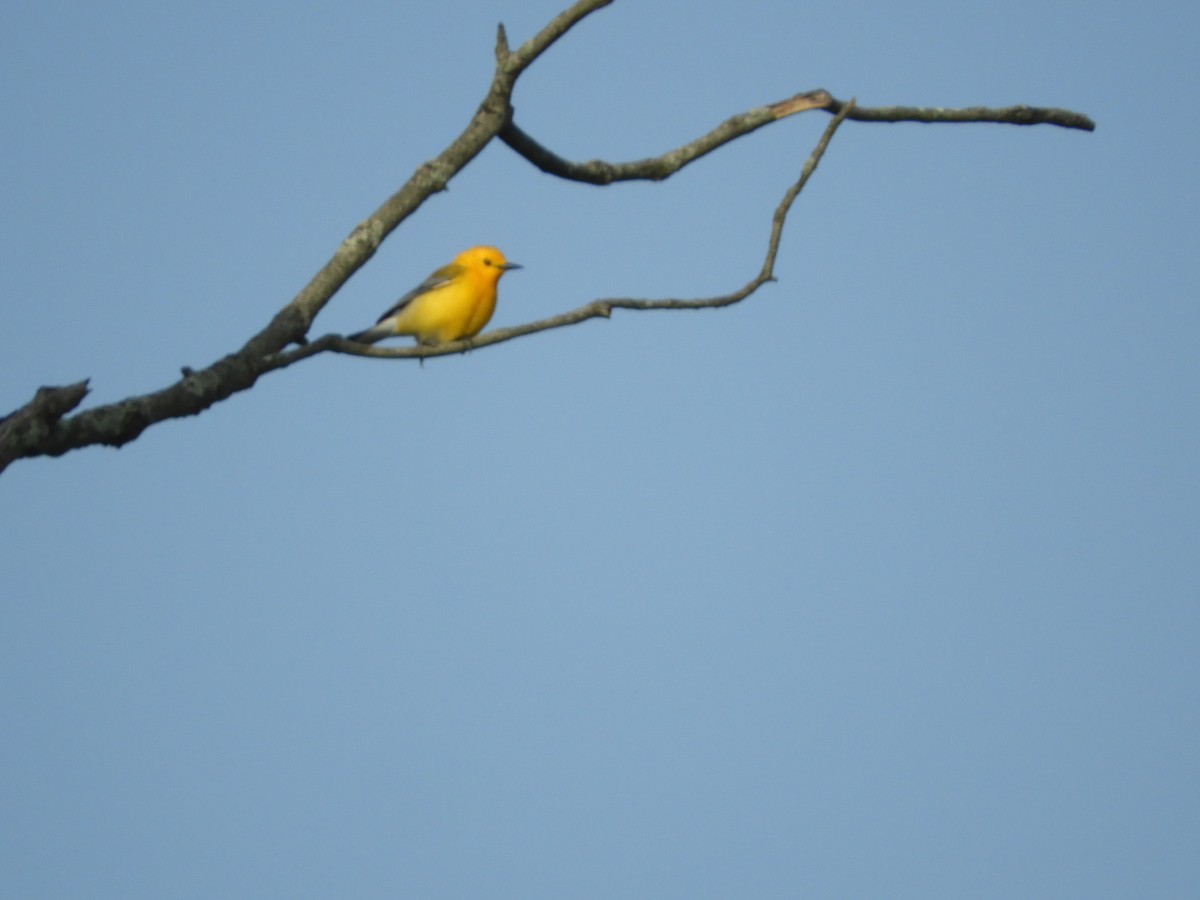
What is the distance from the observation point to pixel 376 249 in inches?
143

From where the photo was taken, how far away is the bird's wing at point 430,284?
958cm

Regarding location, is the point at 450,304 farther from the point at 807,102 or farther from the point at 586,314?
the point at 586,314

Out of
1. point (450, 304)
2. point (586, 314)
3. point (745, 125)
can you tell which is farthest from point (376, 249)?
point (450, 304)

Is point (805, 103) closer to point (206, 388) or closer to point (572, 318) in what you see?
point (572, 318)

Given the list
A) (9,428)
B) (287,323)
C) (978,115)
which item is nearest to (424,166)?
(287,323)

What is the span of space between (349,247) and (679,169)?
3.72 ft

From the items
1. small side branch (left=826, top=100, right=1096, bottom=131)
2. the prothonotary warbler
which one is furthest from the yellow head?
small side branch (left=826, top=100, right=1096, bottom=131)

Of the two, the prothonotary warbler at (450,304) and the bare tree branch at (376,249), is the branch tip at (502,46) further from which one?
the prothonotary warbler at (450,304)

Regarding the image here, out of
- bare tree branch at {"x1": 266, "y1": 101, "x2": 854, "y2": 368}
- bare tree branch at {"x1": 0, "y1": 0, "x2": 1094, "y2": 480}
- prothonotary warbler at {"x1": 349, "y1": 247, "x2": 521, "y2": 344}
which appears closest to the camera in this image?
bare tree branch at {"x1": 0, "y1": 0, "x2": 1094, "y2": 480}

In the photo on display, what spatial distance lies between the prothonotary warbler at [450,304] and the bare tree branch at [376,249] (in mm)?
5012

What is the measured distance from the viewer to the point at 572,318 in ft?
12.7

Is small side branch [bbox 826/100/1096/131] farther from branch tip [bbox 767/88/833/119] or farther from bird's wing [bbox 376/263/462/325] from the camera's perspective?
bird's wing [bbox 376/263/462/325]

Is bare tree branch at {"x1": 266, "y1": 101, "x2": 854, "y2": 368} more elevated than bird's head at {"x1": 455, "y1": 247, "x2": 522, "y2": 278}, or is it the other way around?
bird's head at {"x1": 455, "y1": 247, "x2": 522, "y2": 278}

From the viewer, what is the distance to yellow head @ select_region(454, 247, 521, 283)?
31.9 ft
